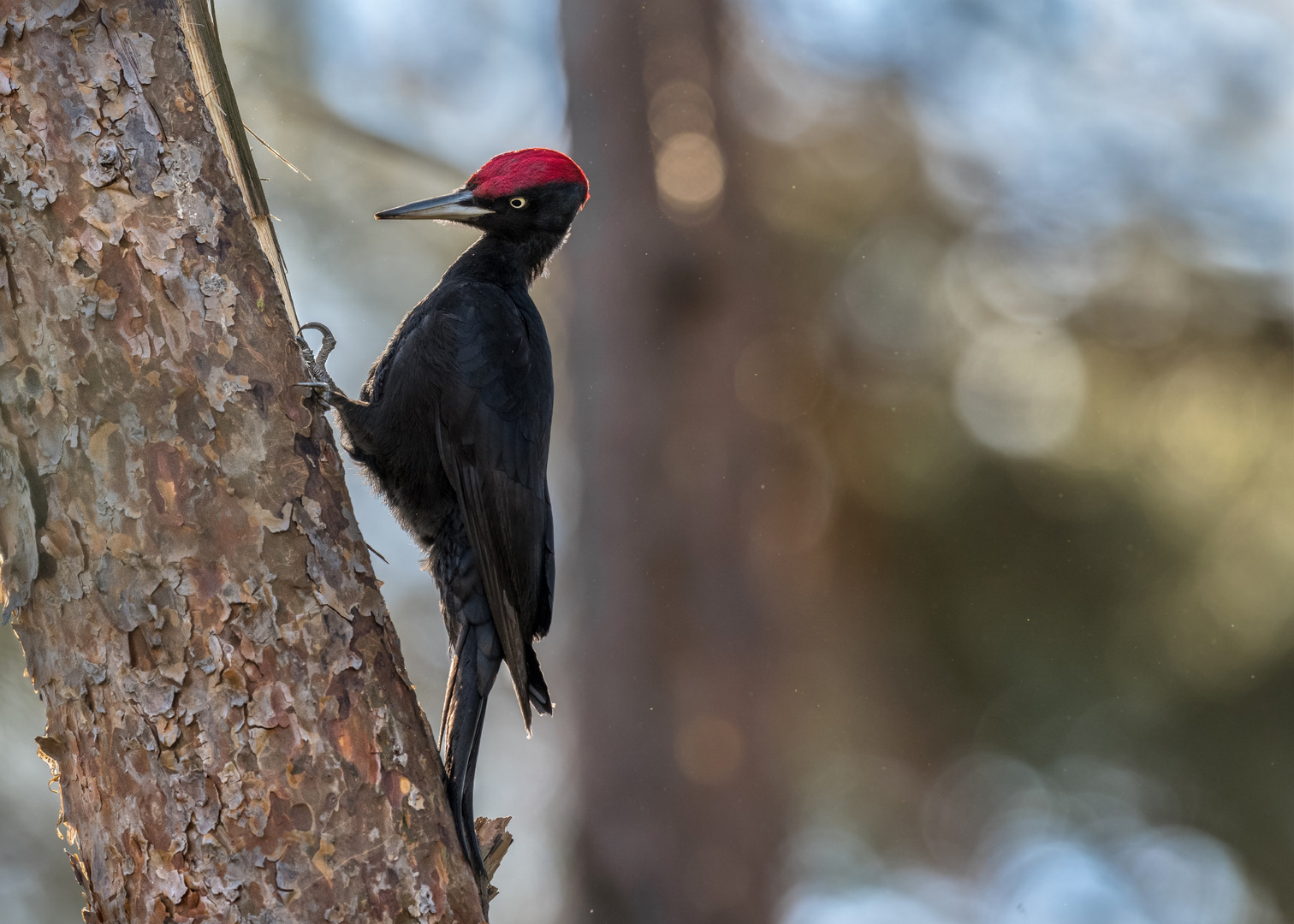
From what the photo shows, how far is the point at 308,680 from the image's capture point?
152cm

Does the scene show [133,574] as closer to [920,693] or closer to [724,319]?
[724,319]

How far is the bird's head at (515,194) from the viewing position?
2670 mm

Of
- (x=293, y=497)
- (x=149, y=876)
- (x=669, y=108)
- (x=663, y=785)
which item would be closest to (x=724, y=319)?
(x=669, y=108)

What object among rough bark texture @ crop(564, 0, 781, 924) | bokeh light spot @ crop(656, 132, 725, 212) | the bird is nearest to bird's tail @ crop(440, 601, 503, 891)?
the bird

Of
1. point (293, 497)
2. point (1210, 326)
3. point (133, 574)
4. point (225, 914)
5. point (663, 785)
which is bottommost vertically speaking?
point (225, 914)

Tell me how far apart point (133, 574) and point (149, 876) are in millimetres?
435

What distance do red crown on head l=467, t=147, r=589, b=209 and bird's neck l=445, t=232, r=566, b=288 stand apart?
13 cm

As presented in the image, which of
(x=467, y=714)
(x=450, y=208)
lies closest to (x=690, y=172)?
(x=450, y=208)

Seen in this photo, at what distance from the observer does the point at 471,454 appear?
2.31 metres

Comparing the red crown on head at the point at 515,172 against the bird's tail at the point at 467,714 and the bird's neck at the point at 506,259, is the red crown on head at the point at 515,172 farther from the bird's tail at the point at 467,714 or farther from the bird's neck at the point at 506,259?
the bird's tail at the point at 467,714

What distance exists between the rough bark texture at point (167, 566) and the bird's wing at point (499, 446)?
0.60m

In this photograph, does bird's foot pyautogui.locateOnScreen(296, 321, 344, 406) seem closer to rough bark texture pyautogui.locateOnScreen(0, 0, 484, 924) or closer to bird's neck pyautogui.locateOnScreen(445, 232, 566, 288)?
rough bark texture pyautogui.locateOnScreen(0, 0, 484, 924)

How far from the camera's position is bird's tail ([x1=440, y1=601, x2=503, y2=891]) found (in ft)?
5.48

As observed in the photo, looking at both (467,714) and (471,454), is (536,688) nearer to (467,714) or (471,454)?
(467,714)
